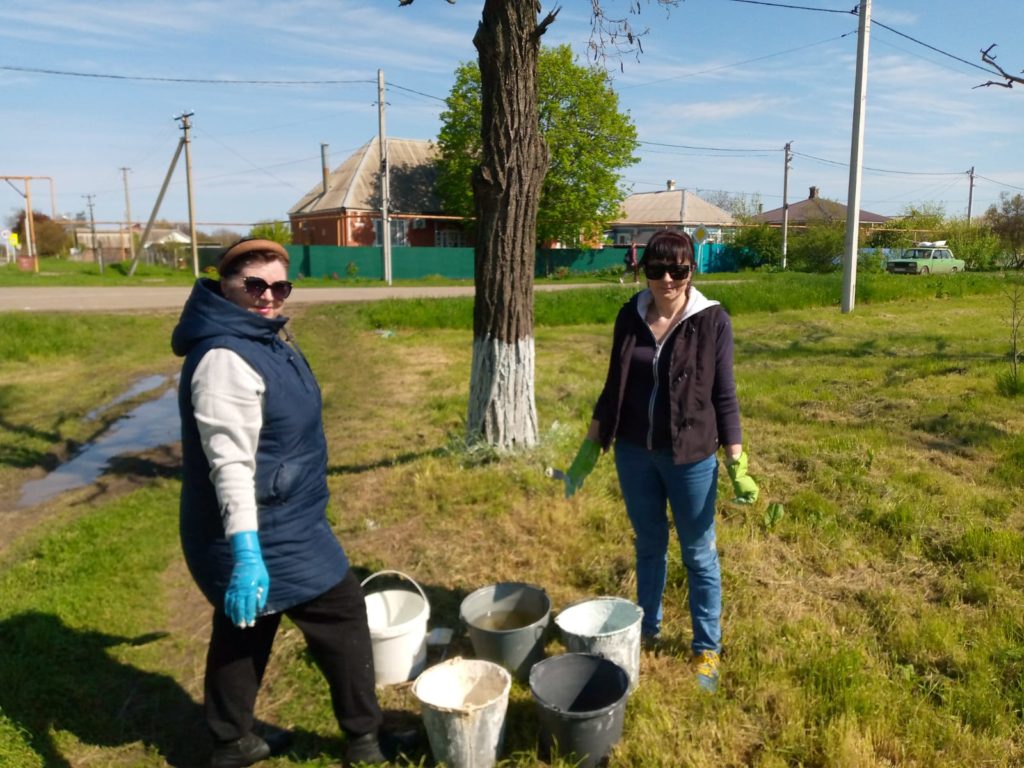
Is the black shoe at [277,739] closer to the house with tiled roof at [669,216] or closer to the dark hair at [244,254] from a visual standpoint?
the dark hair at [244,254]

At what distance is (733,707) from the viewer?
2980mm

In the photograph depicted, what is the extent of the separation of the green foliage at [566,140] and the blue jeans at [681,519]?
32503mm

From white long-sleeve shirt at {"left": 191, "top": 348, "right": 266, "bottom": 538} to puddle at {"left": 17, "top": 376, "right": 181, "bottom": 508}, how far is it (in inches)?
186

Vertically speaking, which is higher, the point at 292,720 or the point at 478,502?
the point at 478,502

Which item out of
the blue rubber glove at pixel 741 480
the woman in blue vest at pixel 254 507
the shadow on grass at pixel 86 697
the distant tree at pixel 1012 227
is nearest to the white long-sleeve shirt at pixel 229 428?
the woman in blue vest at pixel 254 507

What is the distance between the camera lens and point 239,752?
2.76m

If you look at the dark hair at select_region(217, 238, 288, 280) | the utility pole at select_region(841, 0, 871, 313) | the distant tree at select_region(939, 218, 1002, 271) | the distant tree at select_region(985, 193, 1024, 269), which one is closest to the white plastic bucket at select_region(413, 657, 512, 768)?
the dark hair at select_region(217, 238, 288, 280)

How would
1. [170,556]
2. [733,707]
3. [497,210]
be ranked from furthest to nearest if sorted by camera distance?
[497,210] < [170,556] < [733,707]

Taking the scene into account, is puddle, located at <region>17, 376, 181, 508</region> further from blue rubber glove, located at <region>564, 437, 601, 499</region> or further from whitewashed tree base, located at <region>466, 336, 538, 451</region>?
blue rubber glove, located at <region>564, 437, 601, 499</region>

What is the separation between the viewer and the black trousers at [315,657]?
261 cm

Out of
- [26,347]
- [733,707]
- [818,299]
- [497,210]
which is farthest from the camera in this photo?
[818,299]

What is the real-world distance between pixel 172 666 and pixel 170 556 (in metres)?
1.26

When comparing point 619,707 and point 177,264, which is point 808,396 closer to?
point 619,707

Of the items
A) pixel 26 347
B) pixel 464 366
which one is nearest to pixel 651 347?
pixel 464 366
